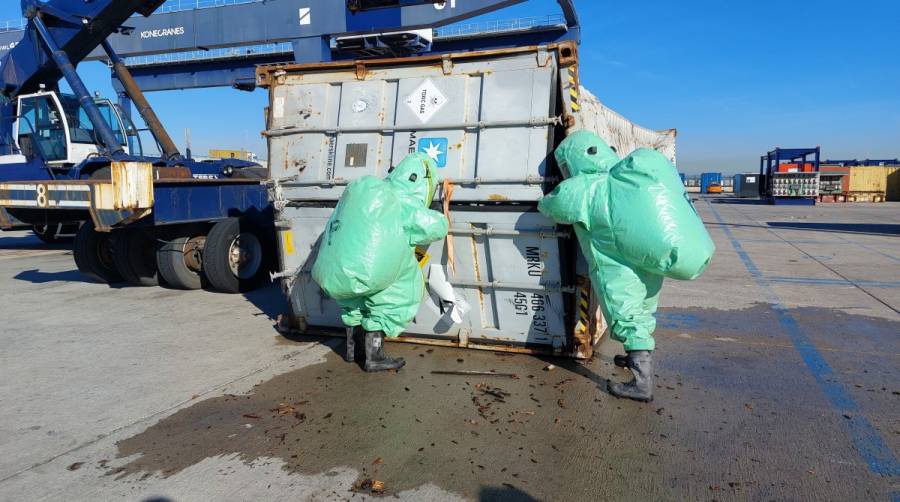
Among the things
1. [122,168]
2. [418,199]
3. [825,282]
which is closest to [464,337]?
[418,199]

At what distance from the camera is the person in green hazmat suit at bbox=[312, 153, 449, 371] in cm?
408

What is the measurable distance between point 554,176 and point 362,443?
8.31 ft

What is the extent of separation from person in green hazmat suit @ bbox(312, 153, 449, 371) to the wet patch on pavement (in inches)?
22.7

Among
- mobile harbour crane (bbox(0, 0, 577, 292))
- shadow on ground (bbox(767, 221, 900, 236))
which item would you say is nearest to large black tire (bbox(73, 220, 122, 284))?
mobile harbour crane (bbox(0, 0, 577, 292))

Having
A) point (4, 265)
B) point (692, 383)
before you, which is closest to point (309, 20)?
point (4, 265)

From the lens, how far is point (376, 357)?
4625mm

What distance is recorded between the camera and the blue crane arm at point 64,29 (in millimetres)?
9664

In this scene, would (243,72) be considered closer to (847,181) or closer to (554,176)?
(554,176)

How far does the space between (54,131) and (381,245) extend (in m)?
8.89

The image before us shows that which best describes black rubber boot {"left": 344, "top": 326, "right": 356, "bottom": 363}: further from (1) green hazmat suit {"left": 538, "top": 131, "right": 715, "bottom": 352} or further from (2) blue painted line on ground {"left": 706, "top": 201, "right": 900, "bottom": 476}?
(2) blue painted line on ground {"left": 706, "top": 201, "right": 900, "bottom": 476}

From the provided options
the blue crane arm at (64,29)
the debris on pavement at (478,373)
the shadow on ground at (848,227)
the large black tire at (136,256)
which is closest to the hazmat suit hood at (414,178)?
the debris on pavement at (478,373)

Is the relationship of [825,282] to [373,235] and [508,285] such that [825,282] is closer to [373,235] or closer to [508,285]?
[508,285]

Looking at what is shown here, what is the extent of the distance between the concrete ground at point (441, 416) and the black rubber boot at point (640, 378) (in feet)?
0.31

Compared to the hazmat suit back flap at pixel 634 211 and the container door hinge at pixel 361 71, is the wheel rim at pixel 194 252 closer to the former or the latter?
the container door hinge at pixel 361 71
